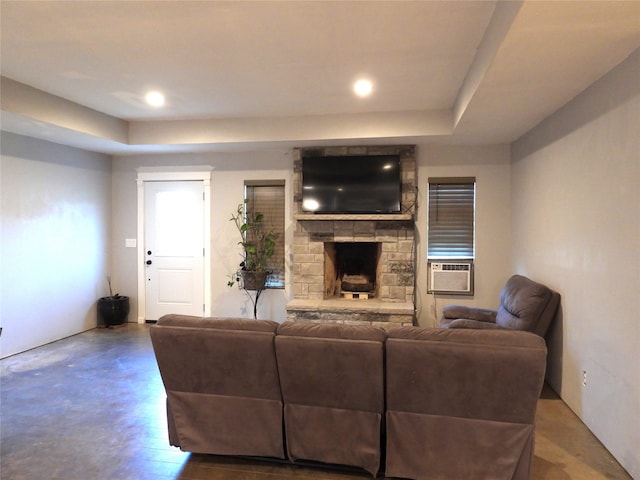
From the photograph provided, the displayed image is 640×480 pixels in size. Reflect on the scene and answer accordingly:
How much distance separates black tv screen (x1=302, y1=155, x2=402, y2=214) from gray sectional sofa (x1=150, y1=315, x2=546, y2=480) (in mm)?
2882

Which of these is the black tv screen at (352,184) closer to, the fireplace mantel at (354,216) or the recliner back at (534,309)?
the fireplace mantel at (354,216)

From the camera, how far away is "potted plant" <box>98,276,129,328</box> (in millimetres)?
5363

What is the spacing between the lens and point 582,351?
9.31 feet

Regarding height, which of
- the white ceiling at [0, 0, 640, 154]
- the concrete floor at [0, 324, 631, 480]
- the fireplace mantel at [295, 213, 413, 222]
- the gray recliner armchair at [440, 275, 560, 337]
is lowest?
the concrete floor at [0, 324, 631, 480]

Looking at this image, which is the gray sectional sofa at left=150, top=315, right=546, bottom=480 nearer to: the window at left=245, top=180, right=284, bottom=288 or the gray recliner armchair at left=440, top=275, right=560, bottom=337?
the gray recliner armchair at left=440, top=275, right=560, bottom=337

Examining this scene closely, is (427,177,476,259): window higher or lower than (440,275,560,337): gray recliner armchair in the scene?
higher

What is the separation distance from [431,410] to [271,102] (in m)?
3.22

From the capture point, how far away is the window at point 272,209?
17.4ft

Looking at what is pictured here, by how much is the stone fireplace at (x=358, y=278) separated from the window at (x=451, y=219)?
0.98 ft

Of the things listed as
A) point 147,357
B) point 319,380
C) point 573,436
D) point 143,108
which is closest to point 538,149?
point 573,436

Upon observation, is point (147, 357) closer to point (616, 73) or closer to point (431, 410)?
point (431, 410)

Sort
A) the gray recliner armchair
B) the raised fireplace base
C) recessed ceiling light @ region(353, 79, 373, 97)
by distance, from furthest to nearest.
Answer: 1. the raised fireplace base
2. recessed ceiling light @ region(353, 79, 373, 97)
3. the gray recliner armchair

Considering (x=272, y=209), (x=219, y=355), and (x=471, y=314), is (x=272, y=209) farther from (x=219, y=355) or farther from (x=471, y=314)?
(x=219, y=355)

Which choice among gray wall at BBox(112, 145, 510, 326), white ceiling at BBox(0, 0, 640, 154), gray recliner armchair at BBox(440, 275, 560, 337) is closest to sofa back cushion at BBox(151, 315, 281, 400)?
gray recliner armchair at BBox(440, 275, 560, 337)
